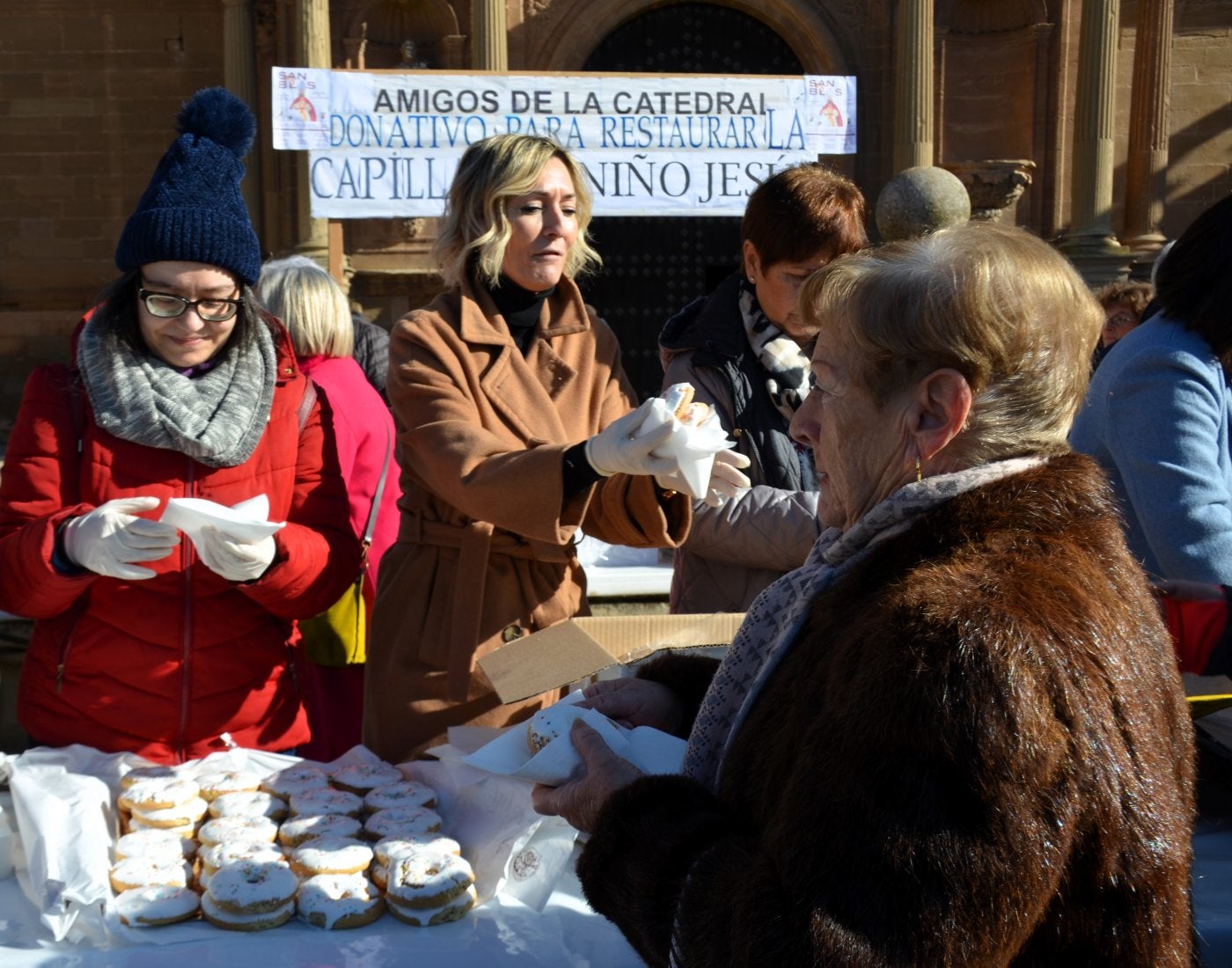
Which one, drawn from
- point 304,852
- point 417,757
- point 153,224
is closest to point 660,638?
point 417,757

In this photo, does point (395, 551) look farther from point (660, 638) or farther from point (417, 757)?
point (660, 638)

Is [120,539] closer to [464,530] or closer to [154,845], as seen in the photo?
[154,845]

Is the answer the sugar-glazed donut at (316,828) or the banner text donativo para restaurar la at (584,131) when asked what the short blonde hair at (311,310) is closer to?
the sugar-glazed donut at (316,828)

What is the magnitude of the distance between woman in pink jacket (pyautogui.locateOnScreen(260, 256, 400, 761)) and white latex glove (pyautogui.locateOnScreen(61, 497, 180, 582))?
88 cm

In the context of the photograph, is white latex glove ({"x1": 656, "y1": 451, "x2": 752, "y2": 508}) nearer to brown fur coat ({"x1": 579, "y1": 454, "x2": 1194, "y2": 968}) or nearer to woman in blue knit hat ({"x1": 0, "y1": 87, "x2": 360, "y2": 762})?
woman in blue knit hat ({"x1": 0, "y1": 87, "x2": 360, "y2": 762})

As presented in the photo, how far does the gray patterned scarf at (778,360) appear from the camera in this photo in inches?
114

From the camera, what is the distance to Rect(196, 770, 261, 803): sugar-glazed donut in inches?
86.0

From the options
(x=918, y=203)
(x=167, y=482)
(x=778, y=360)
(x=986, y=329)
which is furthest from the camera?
(x=918, y=203)

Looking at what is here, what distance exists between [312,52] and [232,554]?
11.7m

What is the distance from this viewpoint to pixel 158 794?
6.95 feet

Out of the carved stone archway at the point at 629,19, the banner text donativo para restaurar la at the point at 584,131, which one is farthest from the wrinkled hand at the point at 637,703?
the carved stone archway at the point at 629,19

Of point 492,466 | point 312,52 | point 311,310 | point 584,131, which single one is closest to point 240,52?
point 312,52

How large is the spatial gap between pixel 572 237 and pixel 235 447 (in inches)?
32.1

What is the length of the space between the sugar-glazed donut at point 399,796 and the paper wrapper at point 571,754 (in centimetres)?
40
